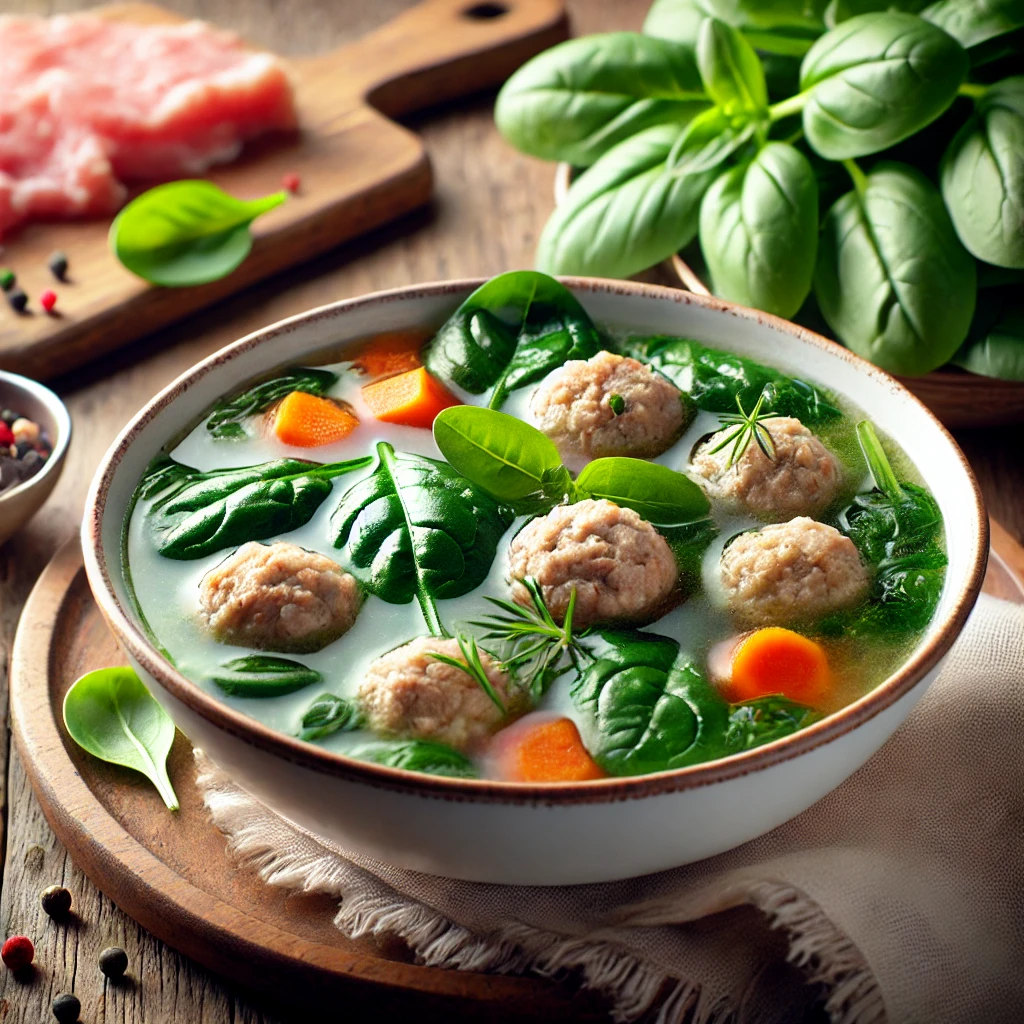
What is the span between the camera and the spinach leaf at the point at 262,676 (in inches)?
81.1

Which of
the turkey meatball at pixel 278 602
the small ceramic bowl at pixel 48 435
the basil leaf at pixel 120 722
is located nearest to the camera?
the turkey meatball at pixel 278 602

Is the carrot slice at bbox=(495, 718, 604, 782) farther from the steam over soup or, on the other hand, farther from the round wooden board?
the round wooden board

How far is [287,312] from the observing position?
4.01 m

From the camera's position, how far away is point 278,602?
7.00 feet

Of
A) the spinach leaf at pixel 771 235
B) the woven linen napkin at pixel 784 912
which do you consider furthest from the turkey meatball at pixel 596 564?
the spinach leaf at pixel 771 235

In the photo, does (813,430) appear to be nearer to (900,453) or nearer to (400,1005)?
(900,453)

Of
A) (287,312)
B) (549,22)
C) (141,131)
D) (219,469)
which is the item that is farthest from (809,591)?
(549,22)

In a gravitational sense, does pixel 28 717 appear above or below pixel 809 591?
below

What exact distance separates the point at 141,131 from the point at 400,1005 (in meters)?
3.23

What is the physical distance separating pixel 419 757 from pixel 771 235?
157cm

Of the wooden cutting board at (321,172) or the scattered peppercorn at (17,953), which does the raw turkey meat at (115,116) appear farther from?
the scattered peppercorn at (17,953)

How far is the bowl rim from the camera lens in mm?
3080

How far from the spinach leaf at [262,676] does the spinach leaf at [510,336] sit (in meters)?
0.80

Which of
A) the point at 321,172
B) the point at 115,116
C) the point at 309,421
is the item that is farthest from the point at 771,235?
the point at 115,116
